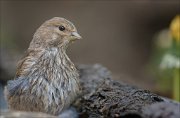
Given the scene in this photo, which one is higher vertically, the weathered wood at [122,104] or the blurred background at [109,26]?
the blurred background at [109,26]

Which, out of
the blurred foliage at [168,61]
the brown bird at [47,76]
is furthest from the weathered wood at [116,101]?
the blurred foliage at [168,61]

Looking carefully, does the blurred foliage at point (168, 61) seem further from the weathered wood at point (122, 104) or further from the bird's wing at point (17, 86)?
the bird's wing at point (17, 86)

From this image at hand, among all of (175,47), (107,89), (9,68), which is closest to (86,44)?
(9,68)

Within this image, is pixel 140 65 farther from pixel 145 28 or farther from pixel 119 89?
pixel 119 89

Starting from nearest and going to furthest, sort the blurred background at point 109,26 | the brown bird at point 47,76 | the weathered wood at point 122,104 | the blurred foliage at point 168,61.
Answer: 1. the weathered wood at point 122,104
2. the brown bird at point 47,76
3. the blurred foliage at point 168,61
4. the blurred background at point 109,26

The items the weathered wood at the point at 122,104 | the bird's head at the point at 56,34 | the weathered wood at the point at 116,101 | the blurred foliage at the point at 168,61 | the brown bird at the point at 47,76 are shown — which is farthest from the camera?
the blurred foliage at the point at 168,61

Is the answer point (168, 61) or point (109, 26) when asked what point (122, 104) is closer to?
point (168, 61)
